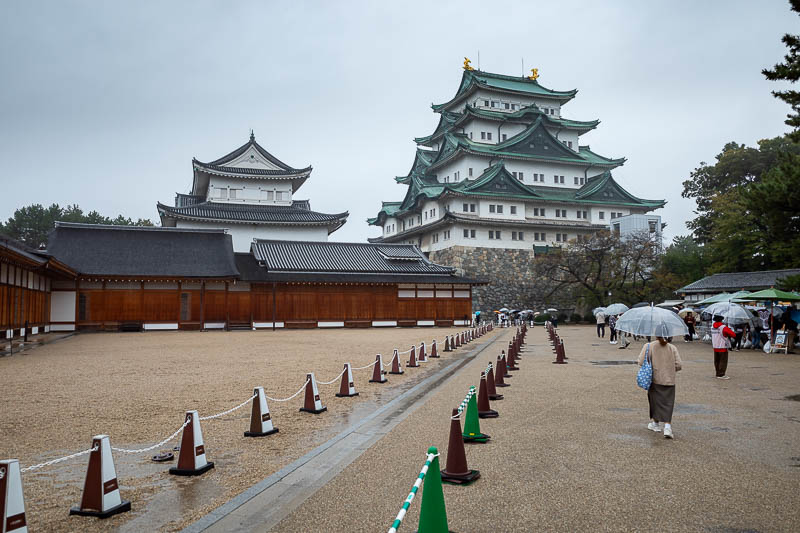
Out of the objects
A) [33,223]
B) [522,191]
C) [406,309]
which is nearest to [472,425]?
[406,309]

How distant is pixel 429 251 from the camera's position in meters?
55.0

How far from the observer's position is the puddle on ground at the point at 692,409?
9234 mm

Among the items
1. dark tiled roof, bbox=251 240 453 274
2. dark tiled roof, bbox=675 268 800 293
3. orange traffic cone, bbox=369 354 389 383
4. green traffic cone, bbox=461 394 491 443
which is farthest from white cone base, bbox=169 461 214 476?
dark tiled roof, bbox=251 240 453 274

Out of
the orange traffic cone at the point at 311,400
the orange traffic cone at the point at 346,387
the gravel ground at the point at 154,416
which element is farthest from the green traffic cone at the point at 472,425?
the orange traffic cone at the point at 346,387

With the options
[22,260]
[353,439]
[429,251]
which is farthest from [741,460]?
[429,251]

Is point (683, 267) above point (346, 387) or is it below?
above

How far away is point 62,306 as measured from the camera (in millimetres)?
30438

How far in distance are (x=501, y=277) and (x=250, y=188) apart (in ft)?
75.0

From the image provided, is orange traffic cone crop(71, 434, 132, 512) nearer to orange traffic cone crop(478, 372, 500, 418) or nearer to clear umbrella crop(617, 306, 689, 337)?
orange traffic cone crop(478, 372, 500, 418)

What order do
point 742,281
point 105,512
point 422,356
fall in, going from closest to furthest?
point 105,512, point 422,356, point 742,281

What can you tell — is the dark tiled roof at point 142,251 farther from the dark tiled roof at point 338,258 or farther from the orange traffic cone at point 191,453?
the orange traffic cone at point 191,453

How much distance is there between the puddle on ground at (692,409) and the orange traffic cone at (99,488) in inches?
324

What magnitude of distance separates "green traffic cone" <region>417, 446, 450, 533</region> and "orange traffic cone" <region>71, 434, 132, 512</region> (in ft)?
8.91

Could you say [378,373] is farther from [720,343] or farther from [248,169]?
[248,169]
